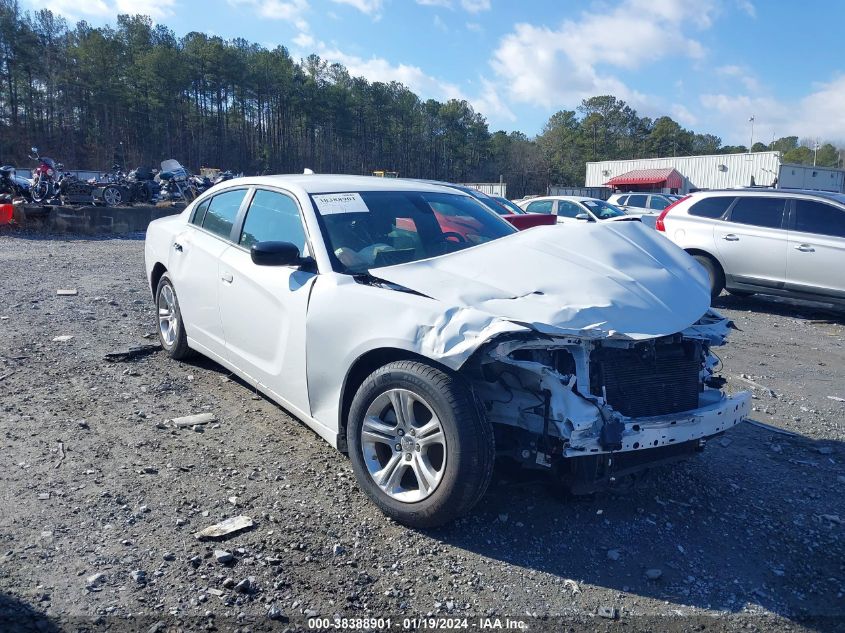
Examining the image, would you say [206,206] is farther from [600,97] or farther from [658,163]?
[600,97]

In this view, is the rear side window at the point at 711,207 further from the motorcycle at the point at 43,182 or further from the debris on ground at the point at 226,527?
the motorcycle at the point at 43,182

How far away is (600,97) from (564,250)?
95604 millimetres

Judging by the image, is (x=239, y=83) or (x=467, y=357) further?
(x=239, y=83)

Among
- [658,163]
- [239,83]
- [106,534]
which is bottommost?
[106,534]

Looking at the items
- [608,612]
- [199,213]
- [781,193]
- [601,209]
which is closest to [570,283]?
[608,612]

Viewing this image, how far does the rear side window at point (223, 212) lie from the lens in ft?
16.6

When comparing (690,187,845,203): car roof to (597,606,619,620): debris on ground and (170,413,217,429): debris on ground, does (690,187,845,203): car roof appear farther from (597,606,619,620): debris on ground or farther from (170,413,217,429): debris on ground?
(170,413,217,429): debris on ground

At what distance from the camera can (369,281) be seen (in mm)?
3717

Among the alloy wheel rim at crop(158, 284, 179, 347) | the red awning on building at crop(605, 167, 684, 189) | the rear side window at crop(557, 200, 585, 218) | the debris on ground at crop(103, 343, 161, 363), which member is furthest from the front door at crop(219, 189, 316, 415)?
the red awning on building at crop(605, 167, 684, 189)

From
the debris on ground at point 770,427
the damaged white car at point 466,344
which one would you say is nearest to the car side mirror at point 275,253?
the damaged white car at point 466,344

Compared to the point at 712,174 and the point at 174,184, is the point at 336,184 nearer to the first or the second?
the point at 174,184

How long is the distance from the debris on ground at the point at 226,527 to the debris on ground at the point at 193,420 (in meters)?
1.45

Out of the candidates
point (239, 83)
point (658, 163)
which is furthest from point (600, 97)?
point (239, 83)

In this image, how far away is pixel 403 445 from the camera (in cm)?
331
